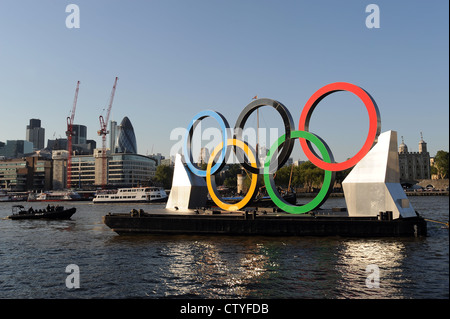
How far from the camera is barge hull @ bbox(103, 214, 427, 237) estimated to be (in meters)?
40.4

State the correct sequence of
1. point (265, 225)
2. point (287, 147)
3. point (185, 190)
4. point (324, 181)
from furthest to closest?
point (185, 190), point (287, 147), point (324, 181), point (265, 225)

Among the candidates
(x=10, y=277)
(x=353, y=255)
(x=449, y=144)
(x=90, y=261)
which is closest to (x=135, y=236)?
(x=90, y=261)

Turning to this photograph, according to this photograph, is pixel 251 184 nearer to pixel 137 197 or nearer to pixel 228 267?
pixel 228 267

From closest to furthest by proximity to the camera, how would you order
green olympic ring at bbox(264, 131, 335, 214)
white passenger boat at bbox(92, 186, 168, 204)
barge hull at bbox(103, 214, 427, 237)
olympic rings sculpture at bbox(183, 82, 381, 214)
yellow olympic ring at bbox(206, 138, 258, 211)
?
barge hull at bbox(103, 214, 427, 237), olympic rings sculpture at bbox(183, 82, 381, 214), green olympic ring at bbox(264, 131, 335, 214), yellow olympic ring at bbox(206, 138, 258, 211), white passenger boat at bbox(92, 186, 168, 204)

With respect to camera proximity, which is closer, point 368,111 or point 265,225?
point 368,111

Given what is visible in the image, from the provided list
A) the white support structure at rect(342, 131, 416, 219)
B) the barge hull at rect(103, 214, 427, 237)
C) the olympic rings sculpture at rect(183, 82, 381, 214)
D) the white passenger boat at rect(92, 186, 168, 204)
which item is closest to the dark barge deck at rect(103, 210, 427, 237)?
the barge hull at rect(103, 214, 427, 237)

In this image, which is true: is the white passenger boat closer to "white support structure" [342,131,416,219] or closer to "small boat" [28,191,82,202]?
"small boat" [28,191,82,202]

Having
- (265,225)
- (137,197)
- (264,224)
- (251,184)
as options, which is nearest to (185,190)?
(251,184)

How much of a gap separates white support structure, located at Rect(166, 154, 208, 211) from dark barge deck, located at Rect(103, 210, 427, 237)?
8141 mm

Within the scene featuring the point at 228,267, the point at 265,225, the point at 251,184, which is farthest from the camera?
the point at 251,184

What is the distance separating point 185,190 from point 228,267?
1174 inches

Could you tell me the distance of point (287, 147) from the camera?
4700 cm
